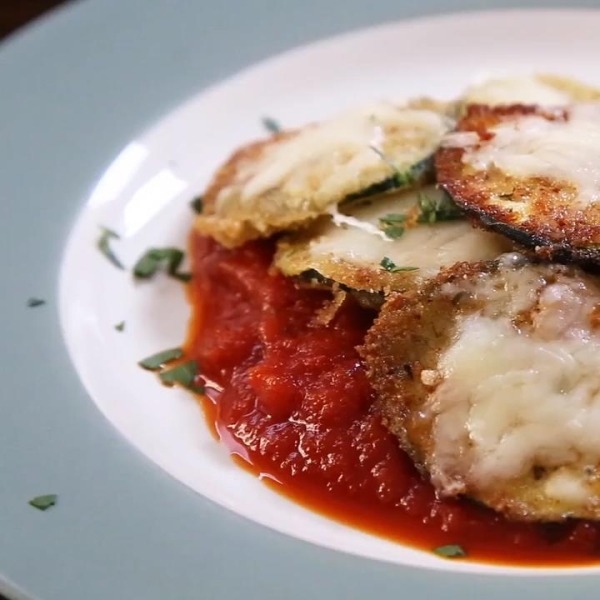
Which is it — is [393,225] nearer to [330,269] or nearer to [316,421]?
[330,269]

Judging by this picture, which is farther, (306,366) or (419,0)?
(419,0)

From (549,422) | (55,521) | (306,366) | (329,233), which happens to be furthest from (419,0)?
(55,521)

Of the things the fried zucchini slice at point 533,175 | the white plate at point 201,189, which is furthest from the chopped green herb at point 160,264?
the fried zucchini slice at point 533,175

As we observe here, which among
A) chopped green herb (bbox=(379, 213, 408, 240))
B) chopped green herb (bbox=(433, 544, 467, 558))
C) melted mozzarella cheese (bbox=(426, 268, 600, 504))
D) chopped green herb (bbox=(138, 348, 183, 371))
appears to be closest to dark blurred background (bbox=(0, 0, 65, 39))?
chopped green herb (bbox=(138, 348, 183, 371))

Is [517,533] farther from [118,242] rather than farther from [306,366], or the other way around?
[118,242]

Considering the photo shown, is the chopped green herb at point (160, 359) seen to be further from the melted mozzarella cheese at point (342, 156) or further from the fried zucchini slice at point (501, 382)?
the fried zucchini slice at point (501, 382)

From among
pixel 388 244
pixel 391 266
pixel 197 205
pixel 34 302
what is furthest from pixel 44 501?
pixel 197 205

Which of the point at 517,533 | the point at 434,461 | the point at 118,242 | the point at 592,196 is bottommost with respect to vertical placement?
the point at 517,533
